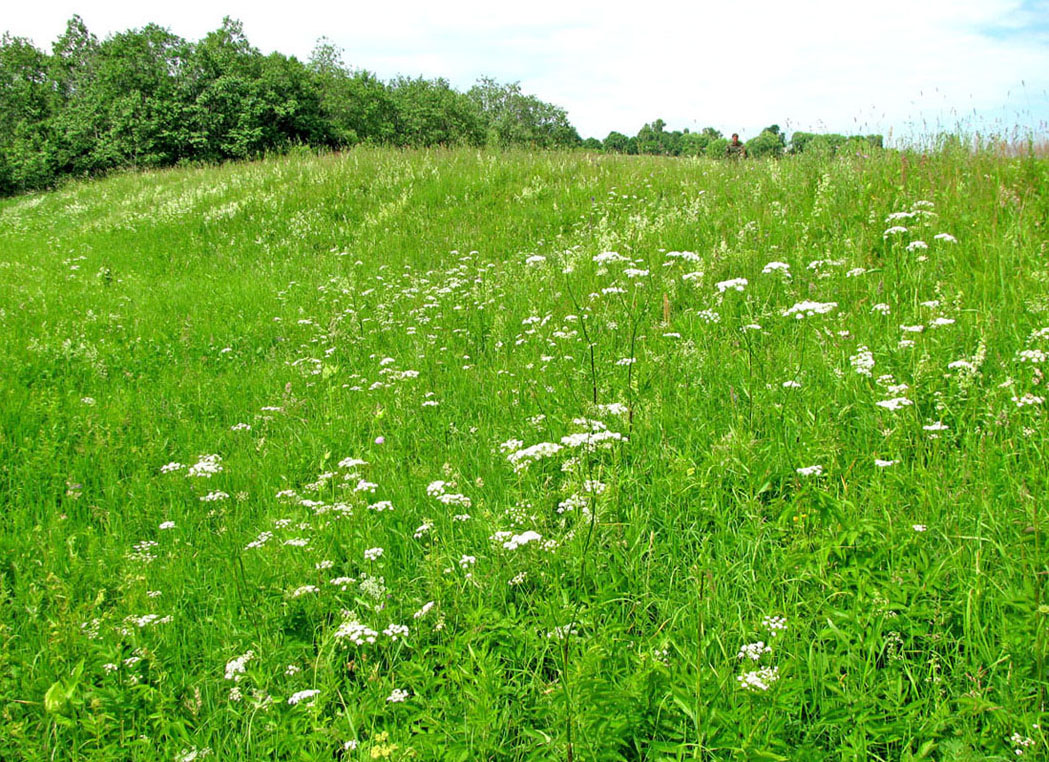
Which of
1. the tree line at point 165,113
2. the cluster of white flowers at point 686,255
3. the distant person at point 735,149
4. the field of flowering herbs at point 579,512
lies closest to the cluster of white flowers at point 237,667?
the field of flowering herbs at point 579,512

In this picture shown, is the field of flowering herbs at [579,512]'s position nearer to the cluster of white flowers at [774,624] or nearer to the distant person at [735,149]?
the cluster of white flowers at [774,624]

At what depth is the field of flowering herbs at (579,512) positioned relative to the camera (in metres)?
1.96

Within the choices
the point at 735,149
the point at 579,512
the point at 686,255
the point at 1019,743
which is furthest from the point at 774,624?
the point at 735,149

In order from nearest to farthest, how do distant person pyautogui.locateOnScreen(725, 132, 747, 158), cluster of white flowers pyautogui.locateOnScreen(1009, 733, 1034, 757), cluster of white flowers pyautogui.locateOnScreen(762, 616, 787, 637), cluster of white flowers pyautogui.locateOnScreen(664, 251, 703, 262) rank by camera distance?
1. cluster of white flowers pyautogui.locateOnScreen(1009, 733, 1034, 757)
2. cluster of white flowers pyautogui.locateOnScreen(762, 616, 787, 637)
3. cluster of white flowers pyautogui.locateOnScreen(664, 251, 703, 262)
4. distant person pyautogui.locateOnScreen(725, 132, 747, 158)

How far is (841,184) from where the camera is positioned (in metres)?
7.03

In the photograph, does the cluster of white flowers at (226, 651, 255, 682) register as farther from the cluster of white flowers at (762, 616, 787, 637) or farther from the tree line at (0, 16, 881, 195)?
the tree line at (0, 16, 881, 195)

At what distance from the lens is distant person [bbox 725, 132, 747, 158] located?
1150 centimetres

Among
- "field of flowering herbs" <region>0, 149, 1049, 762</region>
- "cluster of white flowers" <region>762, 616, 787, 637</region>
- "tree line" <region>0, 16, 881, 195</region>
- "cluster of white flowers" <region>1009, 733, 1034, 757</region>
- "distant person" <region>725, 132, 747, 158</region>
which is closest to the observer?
"cluster of white flowers" <region>1009, 733, 1034, 757</region>

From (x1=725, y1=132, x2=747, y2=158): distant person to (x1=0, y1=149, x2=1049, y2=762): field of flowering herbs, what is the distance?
4742 millimetres

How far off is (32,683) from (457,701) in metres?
1.82

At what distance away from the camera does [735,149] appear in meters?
12.4

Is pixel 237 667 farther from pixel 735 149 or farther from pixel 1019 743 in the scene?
pixel 735 149

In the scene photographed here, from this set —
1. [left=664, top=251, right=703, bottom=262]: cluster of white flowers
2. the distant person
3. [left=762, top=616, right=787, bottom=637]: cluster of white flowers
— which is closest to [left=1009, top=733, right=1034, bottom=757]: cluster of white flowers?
[left=762, top=616, right=787, bottom=637]: cluster of white flowers

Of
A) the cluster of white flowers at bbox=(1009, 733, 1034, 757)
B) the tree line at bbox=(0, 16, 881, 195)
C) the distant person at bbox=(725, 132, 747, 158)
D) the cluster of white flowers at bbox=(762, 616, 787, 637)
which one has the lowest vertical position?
the cluster of white flowers at bbox=(1009, 733, 1034, 757)
